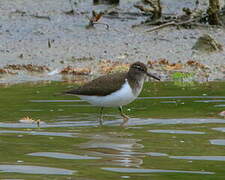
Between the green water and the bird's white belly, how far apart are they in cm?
26

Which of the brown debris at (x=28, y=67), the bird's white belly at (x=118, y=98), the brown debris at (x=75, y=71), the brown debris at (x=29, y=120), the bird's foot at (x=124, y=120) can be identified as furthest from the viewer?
the brown debris at (x=28, y=67)

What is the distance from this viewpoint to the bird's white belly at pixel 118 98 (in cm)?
1161

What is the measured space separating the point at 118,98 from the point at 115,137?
126 centimetres

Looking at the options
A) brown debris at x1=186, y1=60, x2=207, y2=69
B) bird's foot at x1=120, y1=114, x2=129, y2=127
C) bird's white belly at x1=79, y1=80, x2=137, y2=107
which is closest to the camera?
bird's foot at x1=120, y1=114, x2=129, y2=127

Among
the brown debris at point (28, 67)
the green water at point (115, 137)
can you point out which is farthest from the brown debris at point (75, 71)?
the green water at point (115, 137)

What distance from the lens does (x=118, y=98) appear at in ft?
38.1

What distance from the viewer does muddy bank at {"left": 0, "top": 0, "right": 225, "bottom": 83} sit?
16.1m

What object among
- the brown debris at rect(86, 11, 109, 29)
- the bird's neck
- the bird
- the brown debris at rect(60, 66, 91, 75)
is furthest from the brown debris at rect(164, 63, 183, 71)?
the bird

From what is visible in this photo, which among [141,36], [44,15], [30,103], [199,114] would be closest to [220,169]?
[199,114]

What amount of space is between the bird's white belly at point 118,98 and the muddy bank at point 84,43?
371cm

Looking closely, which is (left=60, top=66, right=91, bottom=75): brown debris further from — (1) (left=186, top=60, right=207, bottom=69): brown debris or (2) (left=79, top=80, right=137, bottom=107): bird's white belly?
(2) (left=79, top=80, right=137, bottom=107): bird's white belly

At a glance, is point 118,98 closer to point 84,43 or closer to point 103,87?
point 103,87

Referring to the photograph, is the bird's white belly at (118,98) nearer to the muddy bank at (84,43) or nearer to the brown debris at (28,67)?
the muddy bank at (84,43)

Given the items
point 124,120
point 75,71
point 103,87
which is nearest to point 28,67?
point 75,71
